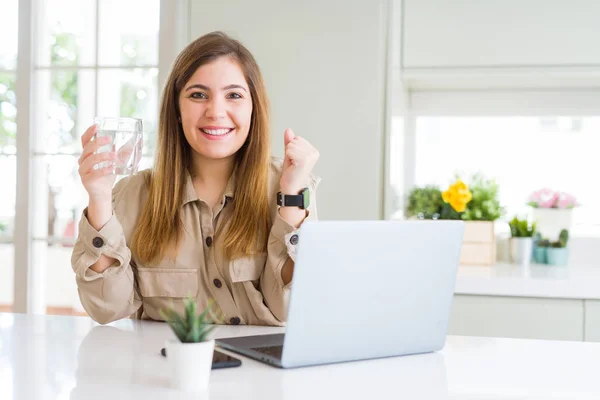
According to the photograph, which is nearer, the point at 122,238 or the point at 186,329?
the point at 186,329

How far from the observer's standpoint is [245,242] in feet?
5.37

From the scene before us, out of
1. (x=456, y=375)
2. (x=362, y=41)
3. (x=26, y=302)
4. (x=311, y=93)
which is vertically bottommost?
(x=26, y=302)

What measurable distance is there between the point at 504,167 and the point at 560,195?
13.3 inches

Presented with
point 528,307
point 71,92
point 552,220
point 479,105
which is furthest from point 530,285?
point 71,92

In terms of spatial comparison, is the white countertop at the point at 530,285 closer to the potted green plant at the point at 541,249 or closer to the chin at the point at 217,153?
the potted green plant at the point at 541,249

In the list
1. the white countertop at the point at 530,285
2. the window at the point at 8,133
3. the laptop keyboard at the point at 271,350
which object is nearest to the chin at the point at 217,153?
the laptop keyboard at the point at 271,350

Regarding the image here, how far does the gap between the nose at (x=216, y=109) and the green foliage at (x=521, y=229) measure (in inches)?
67.3

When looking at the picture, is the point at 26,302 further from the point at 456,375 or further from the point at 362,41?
the point at 456,375

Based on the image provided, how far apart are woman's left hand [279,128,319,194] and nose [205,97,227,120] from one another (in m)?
0.18

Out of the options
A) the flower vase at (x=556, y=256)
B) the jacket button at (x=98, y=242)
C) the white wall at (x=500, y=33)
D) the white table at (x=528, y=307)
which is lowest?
the white table at (x=528, y=307)

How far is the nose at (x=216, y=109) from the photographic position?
168 cm

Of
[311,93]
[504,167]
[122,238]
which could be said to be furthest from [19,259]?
[504,167]

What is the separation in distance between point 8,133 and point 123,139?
2.02 m

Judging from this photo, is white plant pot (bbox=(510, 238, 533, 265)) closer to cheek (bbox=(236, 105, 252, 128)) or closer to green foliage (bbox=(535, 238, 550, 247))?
green foliage (bbox=(535, 238, 550, 247))
